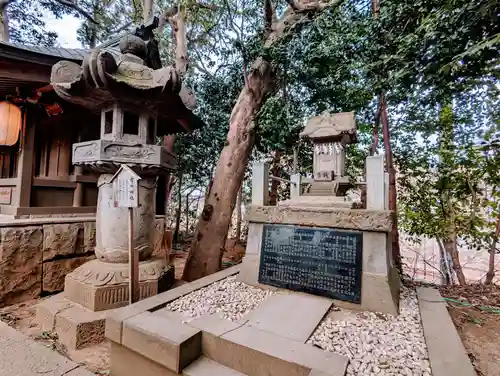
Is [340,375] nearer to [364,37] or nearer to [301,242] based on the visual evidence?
[301,242]

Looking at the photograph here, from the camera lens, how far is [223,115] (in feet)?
23.2

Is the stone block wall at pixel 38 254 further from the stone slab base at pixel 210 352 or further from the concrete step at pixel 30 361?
the stone slab base at pixel 210 352

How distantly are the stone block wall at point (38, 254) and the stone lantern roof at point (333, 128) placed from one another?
14.6 feet

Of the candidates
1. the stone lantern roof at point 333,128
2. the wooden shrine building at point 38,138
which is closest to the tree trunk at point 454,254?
the stone lantern roof at point 333,128

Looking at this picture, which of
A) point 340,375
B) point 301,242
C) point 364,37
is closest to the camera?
point 340,375

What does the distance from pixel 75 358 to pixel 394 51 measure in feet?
20.5

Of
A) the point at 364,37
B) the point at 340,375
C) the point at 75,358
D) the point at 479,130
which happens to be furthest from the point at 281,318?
the point at 479,130

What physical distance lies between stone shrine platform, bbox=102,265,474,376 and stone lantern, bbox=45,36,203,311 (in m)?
0.80

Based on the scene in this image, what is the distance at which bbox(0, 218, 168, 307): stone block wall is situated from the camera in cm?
395

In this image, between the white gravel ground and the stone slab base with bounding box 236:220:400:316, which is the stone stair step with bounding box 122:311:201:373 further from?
the stone slab base with bounding box 236:220:400:316

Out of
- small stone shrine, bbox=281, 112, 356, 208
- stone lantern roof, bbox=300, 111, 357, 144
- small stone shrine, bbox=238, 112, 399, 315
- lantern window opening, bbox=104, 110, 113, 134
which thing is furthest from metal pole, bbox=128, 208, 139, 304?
stone lantern roof, bbox=300, 111, 357, 144

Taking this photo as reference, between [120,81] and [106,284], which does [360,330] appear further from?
[120,81]

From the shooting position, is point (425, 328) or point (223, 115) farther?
point (223, 115)

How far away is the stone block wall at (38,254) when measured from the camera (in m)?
3.95
